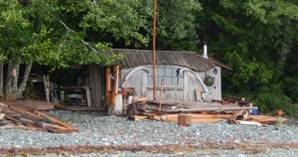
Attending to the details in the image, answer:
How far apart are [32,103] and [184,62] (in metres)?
7.49

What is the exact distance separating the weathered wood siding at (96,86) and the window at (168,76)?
9.59 ft

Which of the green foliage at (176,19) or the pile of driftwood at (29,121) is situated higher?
the green foliage at (176,19)

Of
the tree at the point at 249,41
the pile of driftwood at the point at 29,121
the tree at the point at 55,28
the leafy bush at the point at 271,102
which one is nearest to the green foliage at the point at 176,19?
the tree at the point at 249,41

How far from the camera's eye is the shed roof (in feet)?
98.0

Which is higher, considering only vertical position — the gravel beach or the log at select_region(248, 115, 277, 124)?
the log at select_region(248, 115, 277, 124)

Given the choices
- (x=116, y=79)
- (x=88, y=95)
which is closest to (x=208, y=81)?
(x=116, y=79)

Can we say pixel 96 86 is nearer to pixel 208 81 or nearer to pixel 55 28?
pixel 208 81

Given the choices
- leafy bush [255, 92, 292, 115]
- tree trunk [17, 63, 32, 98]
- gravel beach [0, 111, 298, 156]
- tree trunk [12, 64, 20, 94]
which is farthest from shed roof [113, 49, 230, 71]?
tree trunk [12, 64, 20, 94]

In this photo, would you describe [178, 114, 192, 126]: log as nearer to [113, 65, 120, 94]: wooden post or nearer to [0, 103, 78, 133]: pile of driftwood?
[0, 103, 78, 133]: pile of driftwood

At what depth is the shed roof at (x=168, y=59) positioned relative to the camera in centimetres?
2988

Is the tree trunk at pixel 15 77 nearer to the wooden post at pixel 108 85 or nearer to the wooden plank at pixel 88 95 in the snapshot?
the wooden plank at pixel 88 95

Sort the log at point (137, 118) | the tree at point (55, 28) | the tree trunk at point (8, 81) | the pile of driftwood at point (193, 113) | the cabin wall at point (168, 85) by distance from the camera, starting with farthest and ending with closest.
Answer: the cabin wall at point (168, 85)
the tree trunk at point (8, 81)
the pile of driftwood at point (193, 113)
the log at point (137, 118)
the tree at point (55, 28)

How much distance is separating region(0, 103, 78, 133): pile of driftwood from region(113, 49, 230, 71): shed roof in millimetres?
7623

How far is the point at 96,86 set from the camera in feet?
105
